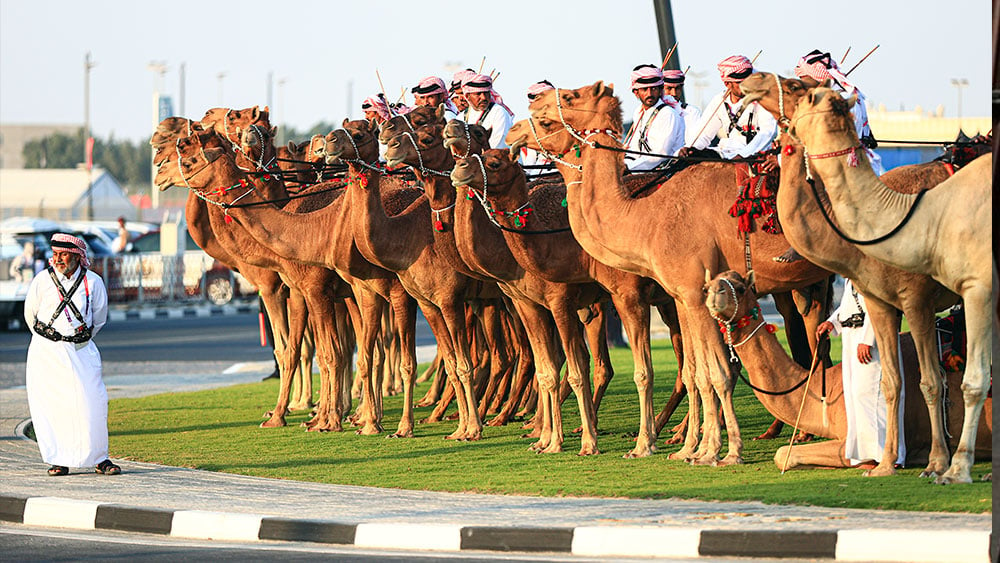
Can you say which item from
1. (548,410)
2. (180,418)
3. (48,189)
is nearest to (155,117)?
(48,189)

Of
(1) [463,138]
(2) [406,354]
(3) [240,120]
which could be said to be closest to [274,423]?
(2) [406,354]

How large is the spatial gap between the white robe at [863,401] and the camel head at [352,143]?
4750mm

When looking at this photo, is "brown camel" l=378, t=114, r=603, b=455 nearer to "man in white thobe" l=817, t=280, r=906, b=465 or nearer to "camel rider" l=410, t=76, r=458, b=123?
"man in white thobe" l=817, t=280, r=906, b=465

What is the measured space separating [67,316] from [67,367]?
1.28ft

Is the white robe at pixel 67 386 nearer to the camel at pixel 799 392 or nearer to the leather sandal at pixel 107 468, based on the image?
the leather sandal at pixel 107 468

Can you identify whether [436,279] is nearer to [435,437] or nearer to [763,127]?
[435,437]

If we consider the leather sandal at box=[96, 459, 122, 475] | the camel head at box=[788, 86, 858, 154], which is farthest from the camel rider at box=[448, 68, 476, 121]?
the camel head at box=[788, 86, 858, 154]

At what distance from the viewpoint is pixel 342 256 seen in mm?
15156

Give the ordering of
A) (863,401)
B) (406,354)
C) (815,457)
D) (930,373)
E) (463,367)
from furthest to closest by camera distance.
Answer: (406,354), (463,367), (815,457), (863,401), (930,373)

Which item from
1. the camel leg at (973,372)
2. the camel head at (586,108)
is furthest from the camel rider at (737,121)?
the camel leg at (973,372)

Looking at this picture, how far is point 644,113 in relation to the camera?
14.1 m

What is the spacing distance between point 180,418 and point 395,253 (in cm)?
396

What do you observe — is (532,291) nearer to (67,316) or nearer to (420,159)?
(420,159)

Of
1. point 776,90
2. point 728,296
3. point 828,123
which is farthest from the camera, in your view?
point 728,296
